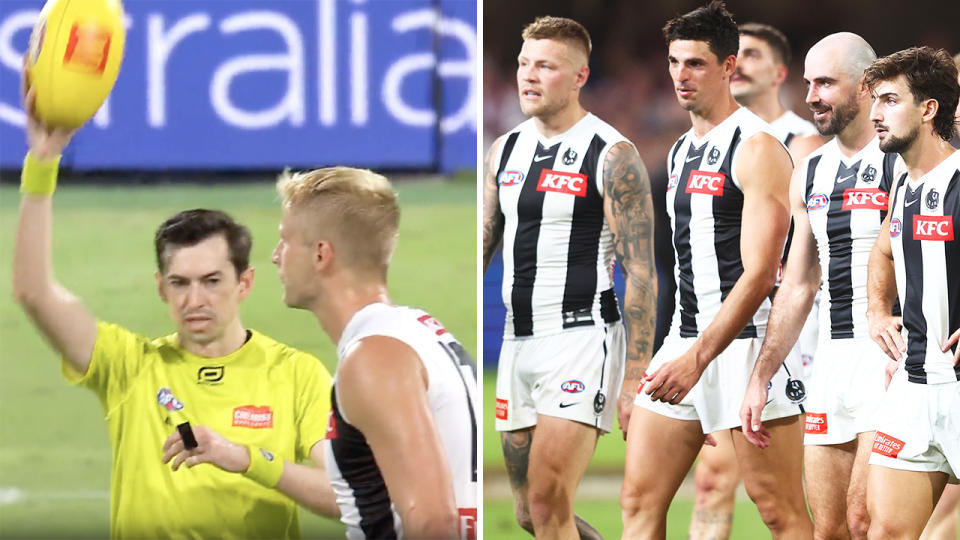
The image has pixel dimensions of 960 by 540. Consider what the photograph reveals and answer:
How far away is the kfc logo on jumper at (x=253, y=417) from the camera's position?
3.79m

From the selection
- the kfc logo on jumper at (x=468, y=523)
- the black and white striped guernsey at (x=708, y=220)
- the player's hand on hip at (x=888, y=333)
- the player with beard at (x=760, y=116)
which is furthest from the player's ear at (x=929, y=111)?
the kfc logo on jumper at (x=468, y=523)

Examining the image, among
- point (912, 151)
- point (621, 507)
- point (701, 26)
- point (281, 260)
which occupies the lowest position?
point (621, 507)

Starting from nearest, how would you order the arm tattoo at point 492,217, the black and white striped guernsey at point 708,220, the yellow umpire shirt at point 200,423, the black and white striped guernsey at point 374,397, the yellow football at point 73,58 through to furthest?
1. the black and white striped guernsey at point 374,397
2. the yellow football at point 73,58
3. the black and white striped guernsey at point 708,220
4. the yellow umpire shirt at point 200,423
5. the arm tattoo at point 492,217

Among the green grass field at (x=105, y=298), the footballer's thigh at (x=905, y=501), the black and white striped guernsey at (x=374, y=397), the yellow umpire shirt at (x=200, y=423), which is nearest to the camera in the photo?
the black and white striped guernsey at (x=374, y=397)

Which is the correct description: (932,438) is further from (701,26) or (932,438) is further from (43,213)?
(43,213)

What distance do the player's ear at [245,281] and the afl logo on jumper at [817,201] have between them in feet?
5.64

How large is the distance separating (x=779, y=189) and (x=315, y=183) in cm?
139

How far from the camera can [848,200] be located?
3.59 metres

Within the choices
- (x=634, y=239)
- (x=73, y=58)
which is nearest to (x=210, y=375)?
(x=73, y=58)

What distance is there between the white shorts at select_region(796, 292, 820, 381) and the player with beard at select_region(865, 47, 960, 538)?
0.71 feet

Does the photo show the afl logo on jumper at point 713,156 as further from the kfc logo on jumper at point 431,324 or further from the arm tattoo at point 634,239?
the kfc logo on jumper at point 431,324

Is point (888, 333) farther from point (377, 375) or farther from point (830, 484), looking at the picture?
point (377, 375)

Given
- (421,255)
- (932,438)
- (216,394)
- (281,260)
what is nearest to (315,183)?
(281,260)

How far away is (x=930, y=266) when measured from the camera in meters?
3.37
